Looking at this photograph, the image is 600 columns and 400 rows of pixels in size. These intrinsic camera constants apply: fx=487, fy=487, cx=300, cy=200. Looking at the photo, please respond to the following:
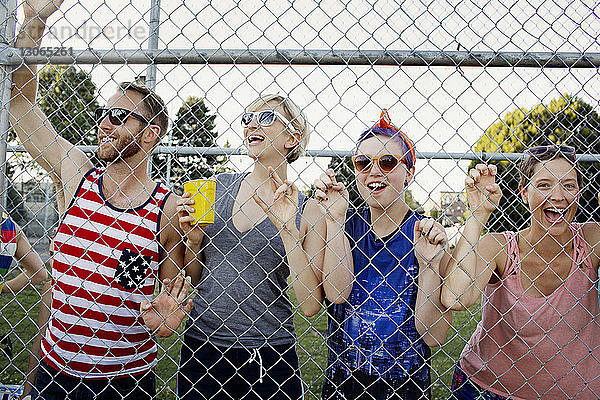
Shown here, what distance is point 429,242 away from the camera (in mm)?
1900

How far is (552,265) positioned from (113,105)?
2074 mm

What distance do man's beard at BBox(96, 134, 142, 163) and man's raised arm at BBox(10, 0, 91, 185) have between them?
0.57ft

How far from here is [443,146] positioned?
1822 millimetres

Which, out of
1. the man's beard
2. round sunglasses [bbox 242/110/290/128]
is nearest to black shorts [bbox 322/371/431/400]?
round sunglasses [bbox 242/110/290/128]

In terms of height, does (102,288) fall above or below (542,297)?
below

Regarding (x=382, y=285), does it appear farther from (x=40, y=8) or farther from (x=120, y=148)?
(x=40, y=8)

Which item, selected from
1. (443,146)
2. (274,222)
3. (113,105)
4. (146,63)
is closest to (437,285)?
(443,146)

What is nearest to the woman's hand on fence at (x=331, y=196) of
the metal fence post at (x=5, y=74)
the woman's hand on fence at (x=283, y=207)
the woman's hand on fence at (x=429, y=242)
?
the woman's hand on fence at (x=283, y=207)

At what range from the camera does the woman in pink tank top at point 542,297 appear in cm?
205

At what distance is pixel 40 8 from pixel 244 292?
147cm

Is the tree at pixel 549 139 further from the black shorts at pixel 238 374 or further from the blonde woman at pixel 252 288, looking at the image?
the black shorts at pixel 238 374

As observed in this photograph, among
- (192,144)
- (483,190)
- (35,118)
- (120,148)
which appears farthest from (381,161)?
(192,144)

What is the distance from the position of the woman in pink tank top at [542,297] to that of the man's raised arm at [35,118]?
5.82 ft

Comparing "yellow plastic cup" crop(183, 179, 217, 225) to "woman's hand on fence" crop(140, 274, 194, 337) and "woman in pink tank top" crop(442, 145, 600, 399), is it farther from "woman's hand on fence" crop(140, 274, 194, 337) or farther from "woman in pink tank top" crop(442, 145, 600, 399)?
"woman in pink tank top" crop(442, 145, 600, 399)
